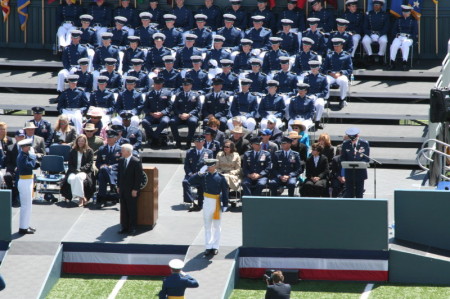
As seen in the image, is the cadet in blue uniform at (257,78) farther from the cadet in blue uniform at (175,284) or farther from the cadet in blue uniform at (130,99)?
the cadet in blue uniform at (175,284)

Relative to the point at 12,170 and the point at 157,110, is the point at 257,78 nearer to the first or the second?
the point at 157,110

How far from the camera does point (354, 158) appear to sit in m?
21.3

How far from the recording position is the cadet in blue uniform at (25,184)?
20.0 metres

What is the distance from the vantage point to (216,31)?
27562 millimetres

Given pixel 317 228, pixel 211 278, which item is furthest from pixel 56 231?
pixel 317 228

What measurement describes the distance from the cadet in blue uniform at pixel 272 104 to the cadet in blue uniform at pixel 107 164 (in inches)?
137

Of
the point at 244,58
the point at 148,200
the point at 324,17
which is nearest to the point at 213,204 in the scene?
the point at 148,200

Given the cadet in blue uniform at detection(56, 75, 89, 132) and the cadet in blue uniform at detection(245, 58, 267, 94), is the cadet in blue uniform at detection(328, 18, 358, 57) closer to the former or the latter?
the cadet in blue uniform at detection(245, 58, 267, 94)

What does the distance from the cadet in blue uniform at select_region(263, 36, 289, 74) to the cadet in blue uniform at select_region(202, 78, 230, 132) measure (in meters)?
1.80

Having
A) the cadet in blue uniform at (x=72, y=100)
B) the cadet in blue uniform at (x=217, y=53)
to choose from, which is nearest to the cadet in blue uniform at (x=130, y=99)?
the cadet in blue uniform at (x=72, y=100)

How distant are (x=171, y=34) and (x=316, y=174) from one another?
287 inches

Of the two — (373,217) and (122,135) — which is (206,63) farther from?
(373,217)

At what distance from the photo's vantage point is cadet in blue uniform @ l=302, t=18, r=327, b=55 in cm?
2650

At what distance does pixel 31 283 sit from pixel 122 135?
4.94 metres
